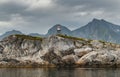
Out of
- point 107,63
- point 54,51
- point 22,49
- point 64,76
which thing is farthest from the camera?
point 22,49

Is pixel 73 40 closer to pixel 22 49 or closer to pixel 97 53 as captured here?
pixel 97 53

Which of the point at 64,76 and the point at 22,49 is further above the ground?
the point at 22,49

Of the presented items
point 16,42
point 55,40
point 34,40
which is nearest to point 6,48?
point 16,42

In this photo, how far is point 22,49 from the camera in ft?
545

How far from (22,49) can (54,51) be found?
24.1m

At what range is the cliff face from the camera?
14188cm

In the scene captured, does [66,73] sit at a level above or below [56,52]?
below

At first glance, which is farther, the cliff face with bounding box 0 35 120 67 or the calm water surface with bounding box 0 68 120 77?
the cliff face with bounding box 0 35 120 67

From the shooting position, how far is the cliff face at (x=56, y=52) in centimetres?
14188

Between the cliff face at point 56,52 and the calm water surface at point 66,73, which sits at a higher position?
the cliff face at point 56,52

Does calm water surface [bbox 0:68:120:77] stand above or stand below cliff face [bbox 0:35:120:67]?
below

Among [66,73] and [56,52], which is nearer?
[66,73]

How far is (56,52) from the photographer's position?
495ft

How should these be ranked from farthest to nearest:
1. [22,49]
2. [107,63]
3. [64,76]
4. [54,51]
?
[22,49] < [54,51] < [107,63] < [64,76]
